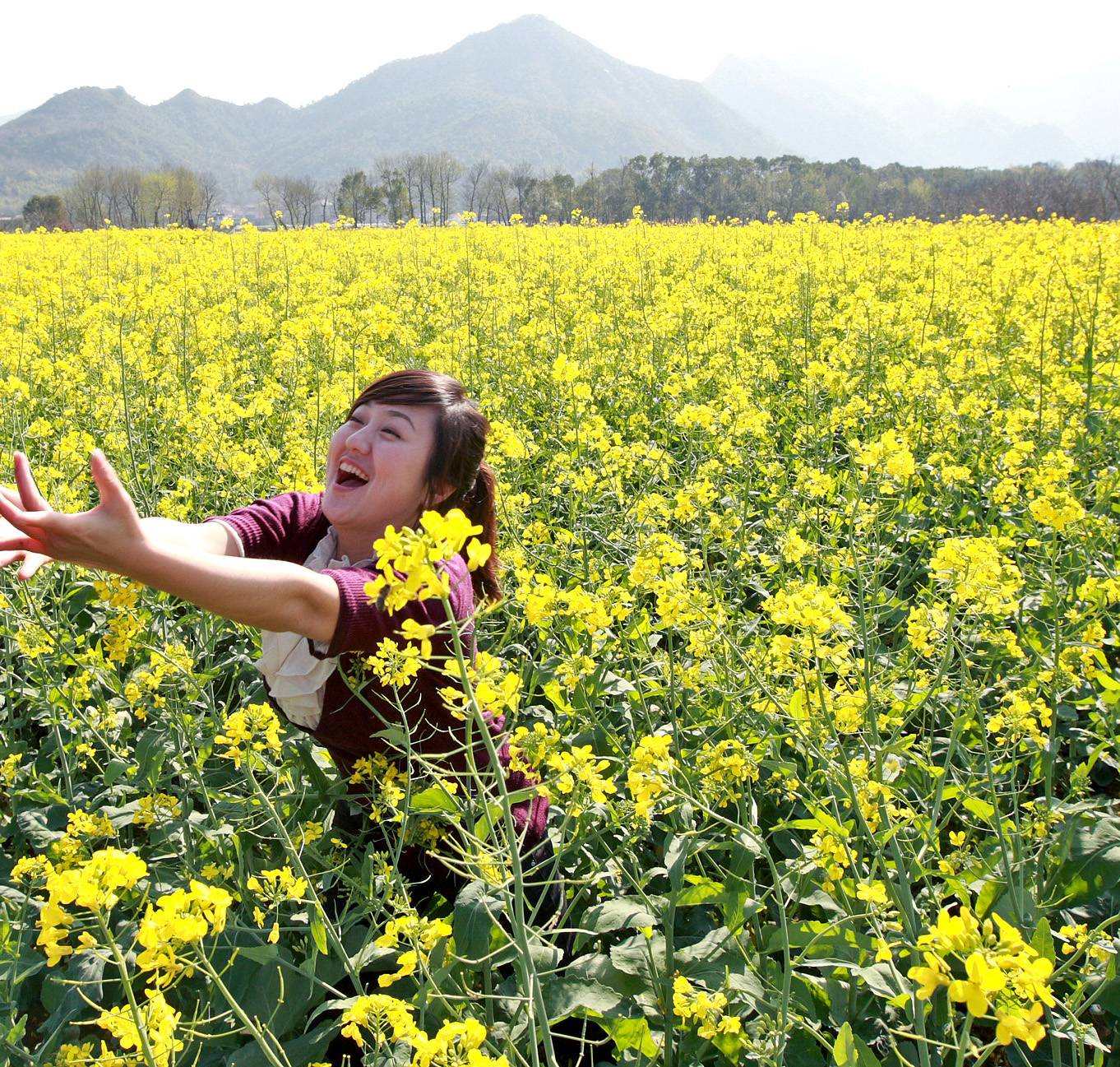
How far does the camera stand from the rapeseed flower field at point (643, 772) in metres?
1.33

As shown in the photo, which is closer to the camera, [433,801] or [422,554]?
[422,554]

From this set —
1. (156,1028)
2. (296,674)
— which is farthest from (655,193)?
(156,1028)

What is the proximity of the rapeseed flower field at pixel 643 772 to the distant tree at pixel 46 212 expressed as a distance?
43475 millimetres

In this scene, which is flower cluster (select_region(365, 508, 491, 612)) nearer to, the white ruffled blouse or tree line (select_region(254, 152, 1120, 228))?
the white ruffled blouse

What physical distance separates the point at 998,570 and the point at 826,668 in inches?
15.8

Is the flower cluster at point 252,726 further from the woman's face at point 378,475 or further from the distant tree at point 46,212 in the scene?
the distant tree at point 46,212

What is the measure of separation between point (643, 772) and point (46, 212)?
49.7 metres

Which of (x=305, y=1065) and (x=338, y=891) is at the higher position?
(x=338, y=891)

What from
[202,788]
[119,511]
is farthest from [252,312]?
[119,511]

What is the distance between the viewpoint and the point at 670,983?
65.1 inches

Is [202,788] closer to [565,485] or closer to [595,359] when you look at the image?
[565,485]

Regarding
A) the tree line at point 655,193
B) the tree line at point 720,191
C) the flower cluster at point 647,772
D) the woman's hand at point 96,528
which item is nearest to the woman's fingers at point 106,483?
the woman's hand at point 96,528

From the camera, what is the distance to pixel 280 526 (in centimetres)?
215

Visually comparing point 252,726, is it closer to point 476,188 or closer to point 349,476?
point 349,476
